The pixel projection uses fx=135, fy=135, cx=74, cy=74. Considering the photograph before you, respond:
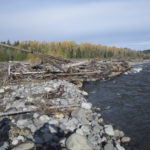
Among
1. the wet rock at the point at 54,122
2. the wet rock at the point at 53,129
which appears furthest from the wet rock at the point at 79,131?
the wet rock at the point at 54,122

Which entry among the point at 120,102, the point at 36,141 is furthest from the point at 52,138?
the point at 120,102

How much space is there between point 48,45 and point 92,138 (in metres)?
122

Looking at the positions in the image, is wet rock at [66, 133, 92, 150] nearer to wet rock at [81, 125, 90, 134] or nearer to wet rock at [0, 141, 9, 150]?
wet rock at [81, 125, 90, 134]

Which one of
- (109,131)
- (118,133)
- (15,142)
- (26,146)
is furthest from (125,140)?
(15,142)

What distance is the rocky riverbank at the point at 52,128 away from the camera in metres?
4.32

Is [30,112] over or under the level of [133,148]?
over

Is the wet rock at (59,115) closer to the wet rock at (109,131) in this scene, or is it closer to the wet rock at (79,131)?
the wet rock at (79,131)

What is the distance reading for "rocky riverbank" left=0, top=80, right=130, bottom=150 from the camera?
170 inches

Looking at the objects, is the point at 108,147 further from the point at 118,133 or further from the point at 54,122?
the point at 54,122

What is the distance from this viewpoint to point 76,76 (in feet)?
46.9

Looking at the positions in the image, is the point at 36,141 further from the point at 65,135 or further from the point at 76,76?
the point at 76,76

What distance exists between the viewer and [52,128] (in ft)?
17.2

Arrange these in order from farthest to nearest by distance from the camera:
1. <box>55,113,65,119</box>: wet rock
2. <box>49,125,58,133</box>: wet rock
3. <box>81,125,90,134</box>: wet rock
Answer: <box>55,113,65,119</box>: wet rock, <box>81,125,90,134</box>: wet rock, <box>49,125,58,133</box>: wet rock

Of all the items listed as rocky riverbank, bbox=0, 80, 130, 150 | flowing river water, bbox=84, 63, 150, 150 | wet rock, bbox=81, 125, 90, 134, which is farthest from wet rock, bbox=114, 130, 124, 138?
wet rock, bbox=81, 125, 90, 134
